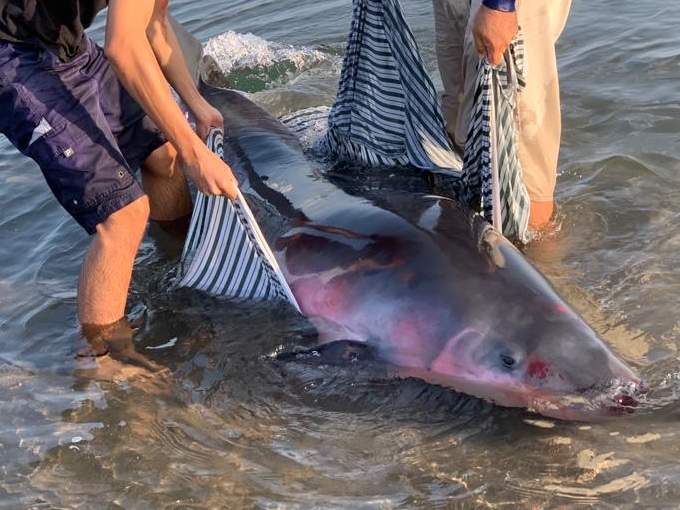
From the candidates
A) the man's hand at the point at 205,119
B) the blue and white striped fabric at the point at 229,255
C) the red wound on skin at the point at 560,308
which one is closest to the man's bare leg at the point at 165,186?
the man's hand at the point at 205,119

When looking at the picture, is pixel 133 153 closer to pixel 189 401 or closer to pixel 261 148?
pixel 261 148

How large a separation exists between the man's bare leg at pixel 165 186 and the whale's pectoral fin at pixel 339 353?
5.65ft

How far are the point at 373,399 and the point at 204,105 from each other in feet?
6.30

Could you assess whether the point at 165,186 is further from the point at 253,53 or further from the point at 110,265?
the point at 253,53

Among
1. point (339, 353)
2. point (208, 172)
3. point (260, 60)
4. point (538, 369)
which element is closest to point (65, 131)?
point (208, 172)

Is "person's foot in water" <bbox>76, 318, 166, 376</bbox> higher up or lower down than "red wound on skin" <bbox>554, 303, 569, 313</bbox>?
lower down

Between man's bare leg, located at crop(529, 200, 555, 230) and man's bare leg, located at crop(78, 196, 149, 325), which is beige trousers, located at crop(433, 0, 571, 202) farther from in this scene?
man's bare leg, located at crop(78, 196, 149, 325)

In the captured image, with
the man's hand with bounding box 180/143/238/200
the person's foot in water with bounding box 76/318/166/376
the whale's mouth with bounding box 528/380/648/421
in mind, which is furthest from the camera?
the person's foot in water with bounding box 76/318/166/376

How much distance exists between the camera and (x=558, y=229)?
4480mm

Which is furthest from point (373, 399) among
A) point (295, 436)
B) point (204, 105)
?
point (204, 105)

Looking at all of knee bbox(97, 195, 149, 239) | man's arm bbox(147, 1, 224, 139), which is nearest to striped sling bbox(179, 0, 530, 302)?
man's arm bbox(147, 1, 224, 139)

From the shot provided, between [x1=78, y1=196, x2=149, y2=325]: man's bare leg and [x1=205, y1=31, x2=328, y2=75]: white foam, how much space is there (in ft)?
13.3

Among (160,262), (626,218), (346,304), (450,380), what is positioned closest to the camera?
(450,380)

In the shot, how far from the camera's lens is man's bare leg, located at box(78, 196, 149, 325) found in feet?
12.7
